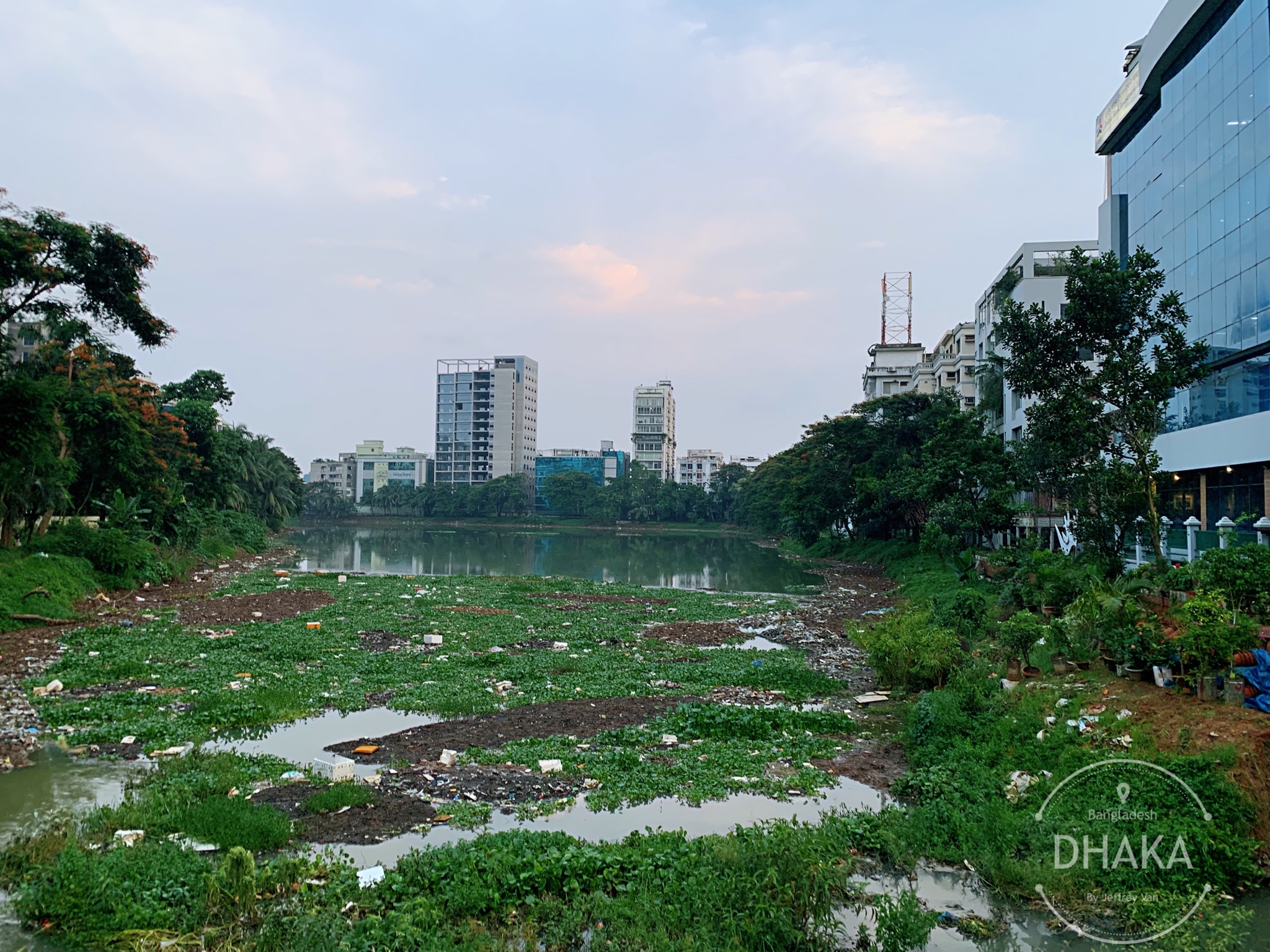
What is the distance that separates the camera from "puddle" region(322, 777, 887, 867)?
5.73 m

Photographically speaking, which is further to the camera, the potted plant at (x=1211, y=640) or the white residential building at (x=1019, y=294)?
the white residential building at (x=1019, y=294)

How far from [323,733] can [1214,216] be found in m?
23.4

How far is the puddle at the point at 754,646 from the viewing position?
13.9 meters

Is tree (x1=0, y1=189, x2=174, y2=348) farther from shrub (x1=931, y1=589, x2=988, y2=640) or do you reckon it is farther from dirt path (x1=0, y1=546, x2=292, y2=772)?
shrub (x1=931, y1=589, x2=988, y2=640)

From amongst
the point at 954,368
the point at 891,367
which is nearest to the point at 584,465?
the point at 891,367

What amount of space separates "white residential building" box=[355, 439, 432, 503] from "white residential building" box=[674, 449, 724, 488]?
3841cm

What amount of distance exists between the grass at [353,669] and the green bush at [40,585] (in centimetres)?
149

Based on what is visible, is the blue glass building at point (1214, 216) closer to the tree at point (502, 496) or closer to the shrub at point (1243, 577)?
the shrub at point (1243, 577)

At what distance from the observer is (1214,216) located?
1986cm

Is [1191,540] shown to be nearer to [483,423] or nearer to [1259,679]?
[1259,679]

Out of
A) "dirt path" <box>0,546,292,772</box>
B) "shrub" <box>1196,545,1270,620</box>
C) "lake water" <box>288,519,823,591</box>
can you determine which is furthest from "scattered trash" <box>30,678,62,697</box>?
"lake water" <box>288,519,823,591</box>

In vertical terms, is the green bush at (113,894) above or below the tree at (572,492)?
below

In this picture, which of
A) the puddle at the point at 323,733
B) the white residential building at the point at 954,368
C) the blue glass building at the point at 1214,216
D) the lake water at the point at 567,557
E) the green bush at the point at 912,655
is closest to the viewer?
the puddle at the point at 323,733

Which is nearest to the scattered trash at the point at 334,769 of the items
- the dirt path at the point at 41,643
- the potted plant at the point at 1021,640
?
the dirt path at the point at 41,643
